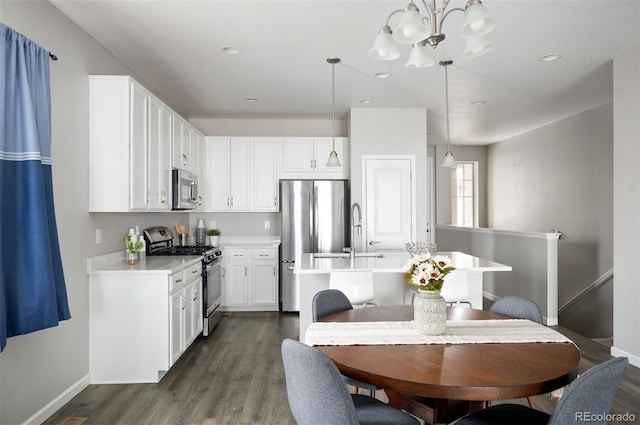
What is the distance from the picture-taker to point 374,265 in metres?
3.39

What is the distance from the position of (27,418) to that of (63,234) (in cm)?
115

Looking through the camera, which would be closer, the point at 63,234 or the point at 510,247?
the point at 63,234

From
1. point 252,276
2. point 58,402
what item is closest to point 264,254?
point 252,276

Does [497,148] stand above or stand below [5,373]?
above

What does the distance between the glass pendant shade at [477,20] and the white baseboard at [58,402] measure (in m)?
3.25

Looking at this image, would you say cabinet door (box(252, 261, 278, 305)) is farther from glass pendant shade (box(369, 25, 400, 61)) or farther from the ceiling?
glass pendant shade (box(369, 25, 400, 61))

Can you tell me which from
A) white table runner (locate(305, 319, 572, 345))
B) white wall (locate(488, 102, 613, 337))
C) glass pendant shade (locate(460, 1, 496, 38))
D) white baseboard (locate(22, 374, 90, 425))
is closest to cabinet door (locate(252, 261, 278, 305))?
white baseboard (locate(22, 374, 90, 425))

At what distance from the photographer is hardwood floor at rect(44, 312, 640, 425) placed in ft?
8.75

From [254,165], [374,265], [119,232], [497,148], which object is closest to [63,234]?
[119,232]

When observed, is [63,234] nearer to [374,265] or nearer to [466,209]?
[374,265]

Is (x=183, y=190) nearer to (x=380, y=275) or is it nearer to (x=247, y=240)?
(x=247, y=240)

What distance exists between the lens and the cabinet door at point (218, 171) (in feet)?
18.9

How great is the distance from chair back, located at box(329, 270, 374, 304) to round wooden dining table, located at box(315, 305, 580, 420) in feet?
4.21

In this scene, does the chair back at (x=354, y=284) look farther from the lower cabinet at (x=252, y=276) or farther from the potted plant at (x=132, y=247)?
the lower cabinet at (x=252, y=276)
